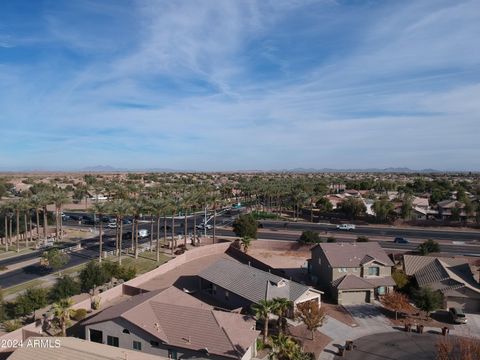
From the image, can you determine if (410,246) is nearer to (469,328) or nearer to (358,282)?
(358,282)

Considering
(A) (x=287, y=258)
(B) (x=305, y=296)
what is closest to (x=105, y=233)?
(A) (x=287, y=258)

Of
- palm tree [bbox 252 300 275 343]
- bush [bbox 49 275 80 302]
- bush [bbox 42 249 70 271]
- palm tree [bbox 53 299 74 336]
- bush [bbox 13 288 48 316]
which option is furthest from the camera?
bush [bbox 42 249 70 271]

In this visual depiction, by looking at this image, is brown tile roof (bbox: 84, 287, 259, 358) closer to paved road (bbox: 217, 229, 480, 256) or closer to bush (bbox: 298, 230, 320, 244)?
bush (bbox: 298, 230, 320, 244)

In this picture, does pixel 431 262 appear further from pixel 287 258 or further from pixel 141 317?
pixel 141 317

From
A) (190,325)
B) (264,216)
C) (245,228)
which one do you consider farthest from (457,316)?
(264,216)

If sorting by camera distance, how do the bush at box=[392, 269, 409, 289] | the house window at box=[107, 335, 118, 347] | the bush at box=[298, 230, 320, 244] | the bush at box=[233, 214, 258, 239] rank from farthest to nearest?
1. the bush at box=[233, 214, 258, 239]
2. the bush at box=[298, 230, 320, 244]
3. the bush at box=[392, 269, 409, 289]
4. the house window at box=[107, 335, 118, 347]

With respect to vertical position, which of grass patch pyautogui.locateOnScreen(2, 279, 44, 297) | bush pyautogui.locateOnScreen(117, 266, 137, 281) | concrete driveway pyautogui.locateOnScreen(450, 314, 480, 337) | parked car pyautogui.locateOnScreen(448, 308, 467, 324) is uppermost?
bush pyautogui.locateOnScreen(117, 266, 137, 281)

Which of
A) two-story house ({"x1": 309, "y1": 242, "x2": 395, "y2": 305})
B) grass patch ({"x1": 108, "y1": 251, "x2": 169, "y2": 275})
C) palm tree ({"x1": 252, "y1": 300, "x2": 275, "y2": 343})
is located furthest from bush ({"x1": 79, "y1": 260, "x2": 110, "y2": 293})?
two-story house ({"x1": 309, "y1": 242, "x2": 395, "y2": 305})
